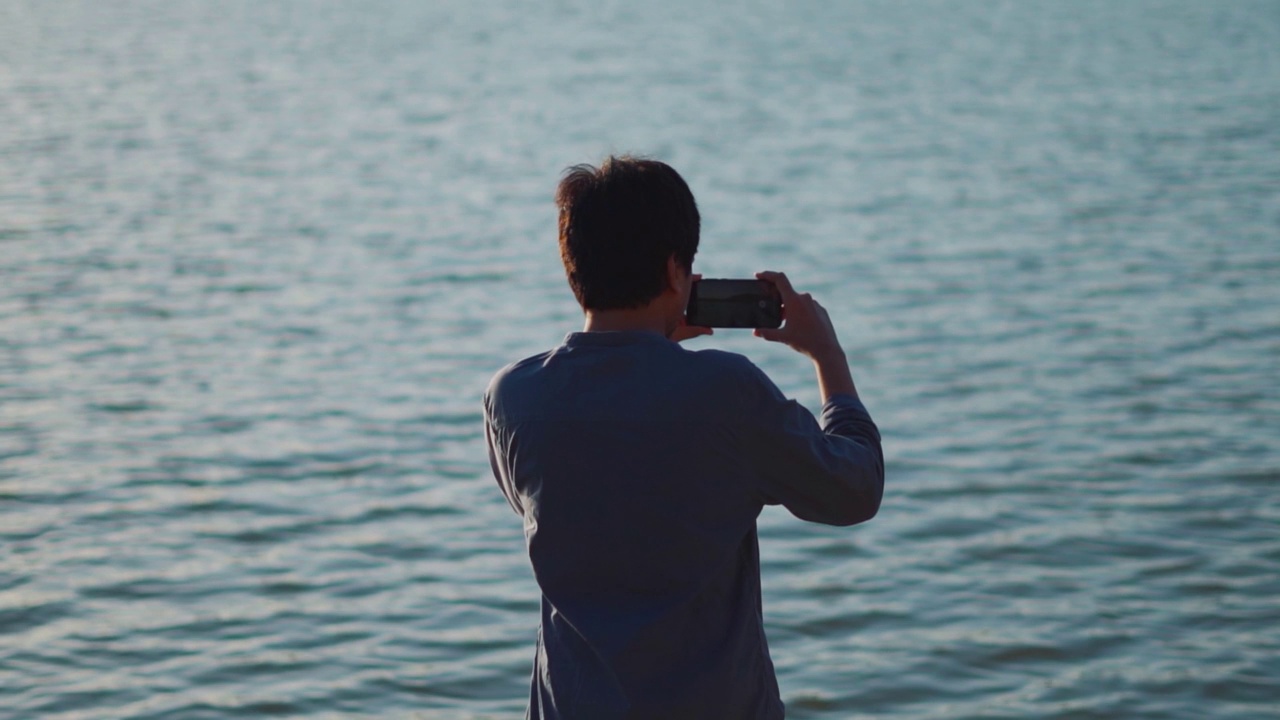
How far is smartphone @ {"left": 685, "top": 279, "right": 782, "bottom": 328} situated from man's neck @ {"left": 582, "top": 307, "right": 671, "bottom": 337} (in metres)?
0.13

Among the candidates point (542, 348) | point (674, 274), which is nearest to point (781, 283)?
point (674, 274)

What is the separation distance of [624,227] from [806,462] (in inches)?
16.7

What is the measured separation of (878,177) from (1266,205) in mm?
3218

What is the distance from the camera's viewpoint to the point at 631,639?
2.39 m

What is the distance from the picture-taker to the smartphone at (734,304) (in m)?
2.59

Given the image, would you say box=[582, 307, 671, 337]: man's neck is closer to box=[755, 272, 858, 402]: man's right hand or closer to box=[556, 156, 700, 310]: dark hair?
box=[556, 156, 700, 310]: dark hair

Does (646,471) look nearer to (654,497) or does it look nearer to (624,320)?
(654,497)

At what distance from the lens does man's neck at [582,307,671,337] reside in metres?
2.45

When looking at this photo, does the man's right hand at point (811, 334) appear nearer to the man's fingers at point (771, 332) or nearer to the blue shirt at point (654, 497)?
the man's fingers at point (771, 332)

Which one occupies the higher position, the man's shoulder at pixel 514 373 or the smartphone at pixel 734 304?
the smartphone at pixel 734 304

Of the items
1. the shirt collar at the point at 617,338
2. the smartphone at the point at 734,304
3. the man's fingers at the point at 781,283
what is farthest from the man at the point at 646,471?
the man's fingers at the point at 781,283

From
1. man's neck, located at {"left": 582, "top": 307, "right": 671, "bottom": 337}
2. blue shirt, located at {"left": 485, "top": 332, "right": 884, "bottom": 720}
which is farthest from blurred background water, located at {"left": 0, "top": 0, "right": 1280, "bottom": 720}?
man's neck, located at {"left": 582, "top": 307, "right": 671, "bottom": 337}

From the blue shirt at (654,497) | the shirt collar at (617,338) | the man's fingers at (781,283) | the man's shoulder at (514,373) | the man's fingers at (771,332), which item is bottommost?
the blue shirt at (654,497)

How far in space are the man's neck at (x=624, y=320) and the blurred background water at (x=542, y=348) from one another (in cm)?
298
